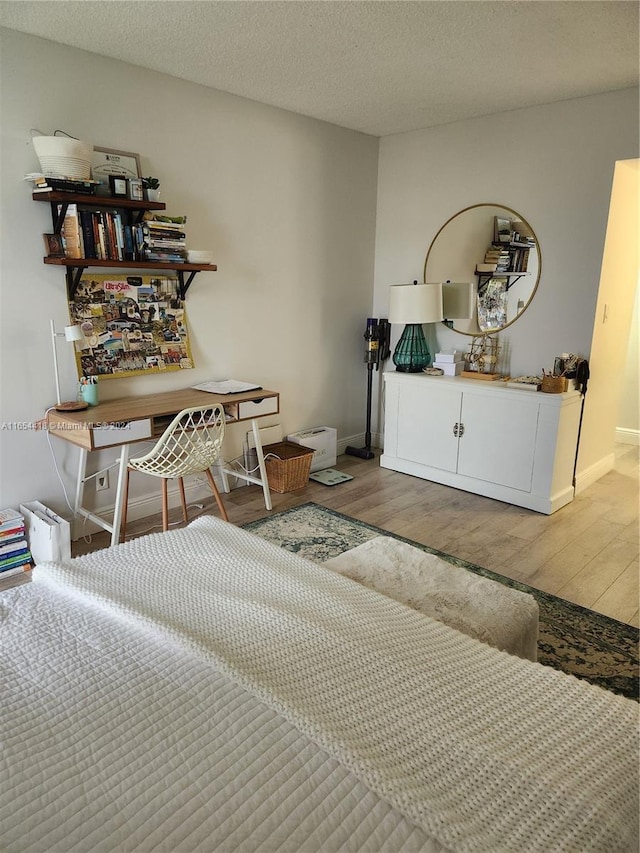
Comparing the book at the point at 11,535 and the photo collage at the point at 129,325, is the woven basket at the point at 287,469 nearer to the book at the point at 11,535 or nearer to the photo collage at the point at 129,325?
the photo collage at the point at 129,325

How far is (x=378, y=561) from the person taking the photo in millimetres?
2021

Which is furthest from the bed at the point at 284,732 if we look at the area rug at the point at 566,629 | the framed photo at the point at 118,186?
the framed photo at the point at 118,186

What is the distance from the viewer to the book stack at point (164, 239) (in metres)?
3.09

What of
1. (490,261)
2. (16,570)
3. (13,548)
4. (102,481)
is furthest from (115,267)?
(490,261)

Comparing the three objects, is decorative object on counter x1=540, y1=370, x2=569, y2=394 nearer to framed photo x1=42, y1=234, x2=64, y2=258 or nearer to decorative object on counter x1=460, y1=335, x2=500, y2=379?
decorative object on counter x1=460, y1=335, x2=500, y2=379

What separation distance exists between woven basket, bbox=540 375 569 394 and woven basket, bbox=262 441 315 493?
1544 millimetres

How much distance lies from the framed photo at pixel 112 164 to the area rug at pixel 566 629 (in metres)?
2.02

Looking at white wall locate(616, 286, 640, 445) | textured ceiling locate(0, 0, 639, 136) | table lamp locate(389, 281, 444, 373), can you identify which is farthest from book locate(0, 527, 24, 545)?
white wall locate(616, 286, 640, 445)

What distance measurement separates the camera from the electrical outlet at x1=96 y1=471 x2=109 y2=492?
3.24 m

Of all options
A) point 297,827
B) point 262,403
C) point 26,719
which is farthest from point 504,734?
point 262,403

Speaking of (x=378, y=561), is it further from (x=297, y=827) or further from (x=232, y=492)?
(x=232, y=492)

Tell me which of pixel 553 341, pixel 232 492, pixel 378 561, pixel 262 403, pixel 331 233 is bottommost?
pixel 232 492

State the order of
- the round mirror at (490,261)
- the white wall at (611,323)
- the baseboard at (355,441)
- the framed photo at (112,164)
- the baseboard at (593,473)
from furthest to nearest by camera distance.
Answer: the baseboard at (355,441) → the baseboard at (593,473) → the round mirror at (490,261) → the white wall at (611,323) → the framed photo at (112,164)

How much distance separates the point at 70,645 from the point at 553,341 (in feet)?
11.1
